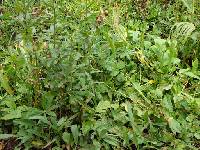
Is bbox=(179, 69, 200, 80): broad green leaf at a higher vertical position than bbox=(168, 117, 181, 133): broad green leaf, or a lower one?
higher

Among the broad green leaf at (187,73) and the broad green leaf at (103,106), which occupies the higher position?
the broad green leaf at (187,73)

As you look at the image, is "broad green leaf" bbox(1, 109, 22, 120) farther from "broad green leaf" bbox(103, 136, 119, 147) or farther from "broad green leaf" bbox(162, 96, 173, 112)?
"broad green leaf" bbox(162, 96, 173, 112)

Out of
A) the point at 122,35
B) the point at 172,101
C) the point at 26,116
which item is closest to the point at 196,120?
the point at 172,101

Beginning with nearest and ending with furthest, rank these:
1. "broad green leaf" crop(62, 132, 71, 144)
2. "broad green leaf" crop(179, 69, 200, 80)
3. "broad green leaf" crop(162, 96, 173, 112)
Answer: "broad green leaf" crop(62, 132, 71, 144) < "broad green leaf" crop(162, 96, 173, 112) < "broad green leaf" crop(179, 69, 200, 80)

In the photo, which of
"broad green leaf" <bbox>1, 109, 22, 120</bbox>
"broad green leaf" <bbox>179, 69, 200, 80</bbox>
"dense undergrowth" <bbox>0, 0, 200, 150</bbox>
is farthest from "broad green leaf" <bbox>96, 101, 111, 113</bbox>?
"broad green leaf" <bbox>179, 69, 200, 80</bbox>

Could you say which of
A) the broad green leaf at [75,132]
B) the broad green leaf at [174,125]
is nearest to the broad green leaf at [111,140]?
the broad green leaf at [75,132]

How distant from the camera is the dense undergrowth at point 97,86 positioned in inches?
107

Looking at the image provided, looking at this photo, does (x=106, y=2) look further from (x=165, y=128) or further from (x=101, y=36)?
(x=165, y=128)

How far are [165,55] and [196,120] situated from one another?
64 centimetres

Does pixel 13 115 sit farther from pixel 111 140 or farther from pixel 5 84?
pixel 111 140

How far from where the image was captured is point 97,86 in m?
2.98

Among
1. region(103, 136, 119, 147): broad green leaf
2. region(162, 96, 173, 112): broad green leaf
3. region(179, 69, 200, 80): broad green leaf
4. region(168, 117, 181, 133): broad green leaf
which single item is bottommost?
region(103, 136, 119, 147): broad green leaf

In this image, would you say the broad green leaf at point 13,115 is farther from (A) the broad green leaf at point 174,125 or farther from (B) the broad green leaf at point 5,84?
(A) the broad green leaf at point 174,125

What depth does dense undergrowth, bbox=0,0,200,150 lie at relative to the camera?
273 centimetres
